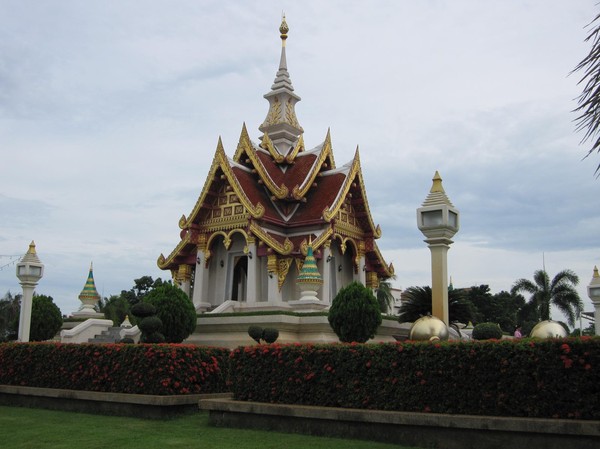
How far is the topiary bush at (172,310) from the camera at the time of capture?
1691 cm

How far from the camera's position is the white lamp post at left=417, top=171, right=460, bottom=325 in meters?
11.9

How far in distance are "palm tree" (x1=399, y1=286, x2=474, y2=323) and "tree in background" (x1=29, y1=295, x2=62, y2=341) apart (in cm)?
1252

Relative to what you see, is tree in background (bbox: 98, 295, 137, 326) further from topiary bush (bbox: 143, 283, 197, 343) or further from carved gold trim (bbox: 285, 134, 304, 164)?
topiary bush (bbox: 143, 283, 197, 343)

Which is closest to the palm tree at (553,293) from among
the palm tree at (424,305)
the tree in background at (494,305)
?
the tree in background at (494,305)

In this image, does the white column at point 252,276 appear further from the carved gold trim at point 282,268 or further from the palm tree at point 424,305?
the palm tree at point 424,305

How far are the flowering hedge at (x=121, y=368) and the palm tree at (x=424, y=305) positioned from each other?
13.0 ft

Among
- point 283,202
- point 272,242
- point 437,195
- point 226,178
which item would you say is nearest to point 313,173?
point 283,202

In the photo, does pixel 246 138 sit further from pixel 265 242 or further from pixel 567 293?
pixel 567 293

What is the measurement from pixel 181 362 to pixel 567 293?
38.9m

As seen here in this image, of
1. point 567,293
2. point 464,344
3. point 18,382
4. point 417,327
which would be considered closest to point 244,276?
point 18,382

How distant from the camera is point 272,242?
934 inches

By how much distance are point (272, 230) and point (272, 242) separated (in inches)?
58.4

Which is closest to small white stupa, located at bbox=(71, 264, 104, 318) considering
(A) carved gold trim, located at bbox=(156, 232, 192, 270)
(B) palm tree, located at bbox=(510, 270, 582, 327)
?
(A) carved gold trim, located at bbox=(156, 232, 192, 270)

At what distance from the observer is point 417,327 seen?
34.9 ft
